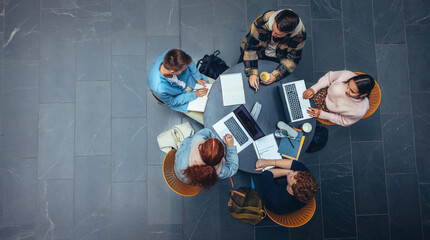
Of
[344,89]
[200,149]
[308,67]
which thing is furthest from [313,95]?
[200,149]

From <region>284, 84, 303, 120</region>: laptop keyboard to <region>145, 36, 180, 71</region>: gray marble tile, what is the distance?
4.62ft

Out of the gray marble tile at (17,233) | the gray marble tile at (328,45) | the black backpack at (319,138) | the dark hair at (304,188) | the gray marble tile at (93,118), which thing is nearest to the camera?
the dark hair at (304,188)

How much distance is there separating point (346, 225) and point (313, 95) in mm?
1602

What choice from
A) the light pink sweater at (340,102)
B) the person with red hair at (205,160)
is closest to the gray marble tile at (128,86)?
the person with red hair at (205,160)

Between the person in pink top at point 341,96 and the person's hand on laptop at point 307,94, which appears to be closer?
the person in pink top at point 341,96

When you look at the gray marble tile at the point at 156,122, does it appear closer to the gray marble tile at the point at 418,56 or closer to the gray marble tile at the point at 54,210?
the gray marble tile at the point at 54,210

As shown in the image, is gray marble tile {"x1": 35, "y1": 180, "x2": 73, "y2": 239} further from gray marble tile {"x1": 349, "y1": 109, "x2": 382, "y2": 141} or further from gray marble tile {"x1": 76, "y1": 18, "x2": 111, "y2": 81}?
gray marble tile {"x1": 349, "y1": 109, "x2": 382, "y2": 141}

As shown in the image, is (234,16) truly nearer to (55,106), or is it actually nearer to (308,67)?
(308,67)

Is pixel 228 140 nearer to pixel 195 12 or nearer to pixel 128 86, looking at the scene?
pixel 128 86

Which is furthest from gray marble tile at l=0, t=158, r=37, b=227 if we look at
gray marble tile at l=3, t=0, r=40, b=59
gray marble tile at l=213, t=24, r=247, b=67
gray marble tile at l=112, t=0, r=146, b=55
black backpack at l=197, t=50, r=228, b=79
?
gray marble tile at l=213, t=24, r=247, b=67

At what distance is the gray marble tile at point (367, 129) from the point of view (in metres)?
2.82

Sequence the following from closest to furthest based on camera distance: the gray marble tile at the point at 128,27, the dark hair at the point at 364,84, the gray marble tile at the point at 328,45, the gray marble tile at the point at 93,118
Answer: the dark hair at the point at 364,84 → the gray marble tile at the point at 93,118 → the gray marble tile at the point at 128,27 → the gray marble tile at the point at 328,45

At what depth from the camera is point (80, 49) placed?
9.08 feet

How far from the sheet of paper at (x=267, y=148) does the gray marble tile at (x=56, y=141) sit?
204 cm
